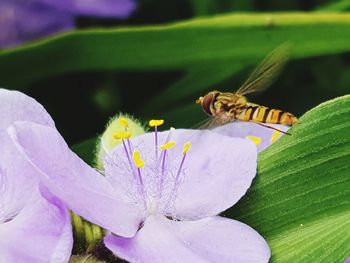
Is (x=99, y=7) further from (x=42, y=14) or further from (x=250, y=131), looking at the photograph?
(x=250, y=131)

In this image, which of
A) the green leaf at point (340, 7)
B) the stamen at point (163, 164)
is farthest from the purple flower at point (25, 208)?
the green leaf at point (340, 7)

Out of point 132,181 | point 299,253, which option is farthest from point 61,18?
point 299,253

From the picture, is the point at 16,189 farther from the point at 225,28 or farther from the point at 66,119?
the point at 66,119

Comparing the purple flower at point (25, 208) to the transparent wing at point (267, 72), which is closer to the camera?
the purple flower at point (25, 208)

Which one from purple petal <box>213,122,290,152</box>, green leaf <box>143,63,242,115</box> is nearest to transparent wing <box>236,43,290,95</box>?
purple petal <box>213,122,290,152</box>

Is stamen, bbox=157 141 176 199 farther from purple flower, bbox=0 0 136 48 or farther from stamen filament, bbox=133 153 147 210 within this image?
purple flower, bbox=0 0 136 48

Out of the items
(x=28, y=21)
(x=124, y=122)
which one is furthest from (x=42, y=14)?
(x=124, y=122)

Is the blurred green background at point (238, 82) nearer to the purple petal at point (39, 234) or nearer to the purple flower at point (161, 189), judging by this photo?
the purple flower at point (161, 189)

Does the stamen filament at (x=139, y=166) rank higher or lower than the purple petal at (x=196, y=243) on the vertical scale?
higher
